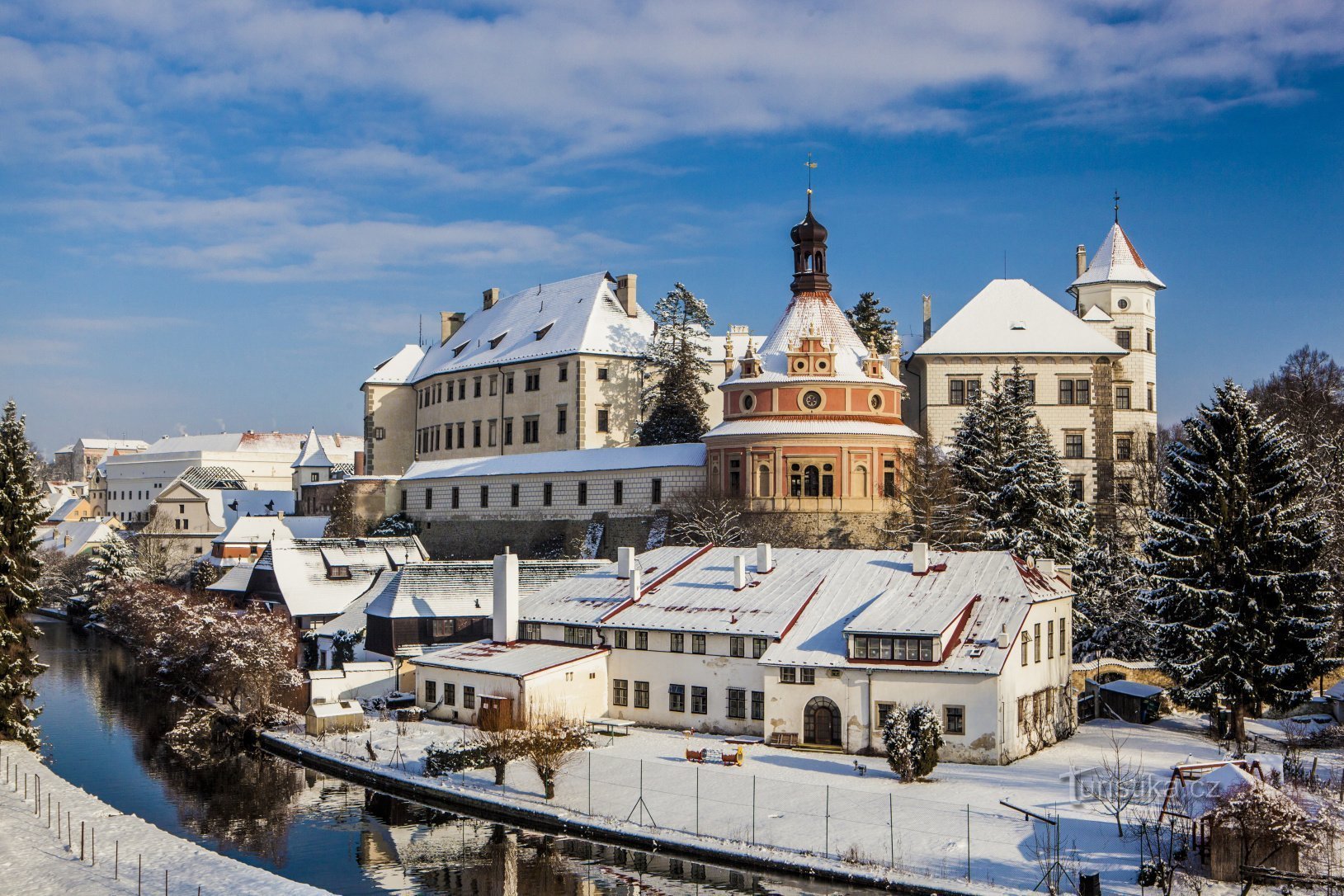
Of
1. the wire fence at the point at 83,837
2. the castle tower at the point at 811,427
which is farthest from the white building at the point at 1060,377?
the wire fence at the point at 83,837

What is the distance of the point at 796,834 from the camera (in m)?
25.4

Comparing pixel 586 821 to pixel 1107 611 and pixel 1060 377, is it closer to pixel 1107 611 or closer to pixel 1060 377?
pixel 1107 611

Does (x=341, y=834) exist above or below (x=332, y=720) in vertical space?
below

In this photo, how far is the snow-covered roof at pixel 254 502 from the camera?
9300 cm

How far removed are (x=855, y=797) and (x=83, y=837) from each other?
49.2ft

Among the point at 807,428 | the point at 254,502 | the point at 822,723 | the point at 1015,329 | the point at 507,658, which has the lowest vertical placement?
the point at 822,723

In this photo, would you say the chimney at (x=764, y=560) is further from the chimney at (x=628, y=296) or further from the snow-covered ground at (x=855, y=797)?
the chimney at (x=628, y=296)

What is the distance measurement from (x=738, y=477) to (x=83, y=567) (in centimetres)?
4837

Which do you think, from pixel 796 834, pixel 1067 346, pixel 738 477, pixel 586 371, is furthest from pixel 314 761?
pixel 1067 346

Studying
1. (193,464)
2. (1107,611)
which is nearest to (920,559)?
(1107,611)

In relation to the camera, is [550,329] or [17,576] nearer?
[17,576]

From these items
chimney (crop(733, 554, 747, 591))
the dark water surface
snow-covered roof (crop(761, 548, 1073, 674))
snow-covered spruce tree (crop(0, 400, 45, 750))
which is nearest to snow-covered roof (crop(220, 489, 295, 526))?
the dark water surface

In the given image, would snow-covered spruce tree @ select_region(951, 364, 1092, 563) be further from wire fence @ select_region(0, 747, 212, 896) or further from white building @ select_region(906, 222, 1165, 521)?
wire fence @ select_region(0, 747, 212, 896)

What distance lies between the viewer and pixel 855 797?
27766 mm
